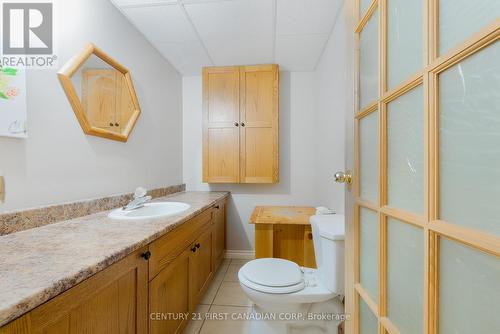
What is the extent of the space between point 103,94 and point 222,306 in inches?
70.2

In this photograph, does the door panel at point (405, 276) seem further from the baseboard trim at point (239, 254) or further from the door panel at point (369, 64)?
the baseboard trim at point (239, 254)

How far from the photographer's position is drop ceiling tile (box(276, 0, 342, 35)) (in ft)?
5.14

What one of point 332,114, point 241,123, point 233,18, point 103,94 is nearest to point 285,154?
point 241,123

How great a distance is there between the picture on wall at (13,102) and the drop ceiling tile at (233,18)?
3.66 ft

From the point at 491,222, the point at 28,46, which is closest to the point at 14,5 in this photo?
the point at 28,46

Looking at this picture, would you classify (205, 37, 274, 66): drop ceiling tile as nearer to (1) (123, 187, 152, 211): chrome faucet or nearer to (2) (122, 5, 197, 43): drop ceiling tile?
(2) (122, 5, 197, 43): drop ceiling tile

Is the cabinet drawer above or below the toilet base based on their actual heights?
above

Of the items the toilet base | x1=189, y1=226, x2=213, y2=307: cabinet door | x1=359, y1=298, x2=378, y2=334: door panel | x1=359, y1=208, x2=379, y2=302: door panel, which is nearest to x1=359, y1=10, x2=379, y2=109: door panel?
x1=359, y1=208, x2=379, y2=302: door panel

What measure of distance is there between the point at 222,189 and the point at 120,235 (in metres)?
1.81

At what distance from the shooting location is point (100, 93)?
148 centimetres

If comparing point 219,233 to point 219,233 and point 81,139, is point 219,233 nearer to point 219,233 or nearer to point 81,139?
point 219,233

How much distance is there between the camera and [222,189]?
2719mm

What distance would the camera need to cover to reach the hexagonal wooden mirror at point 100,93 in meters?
1.27
